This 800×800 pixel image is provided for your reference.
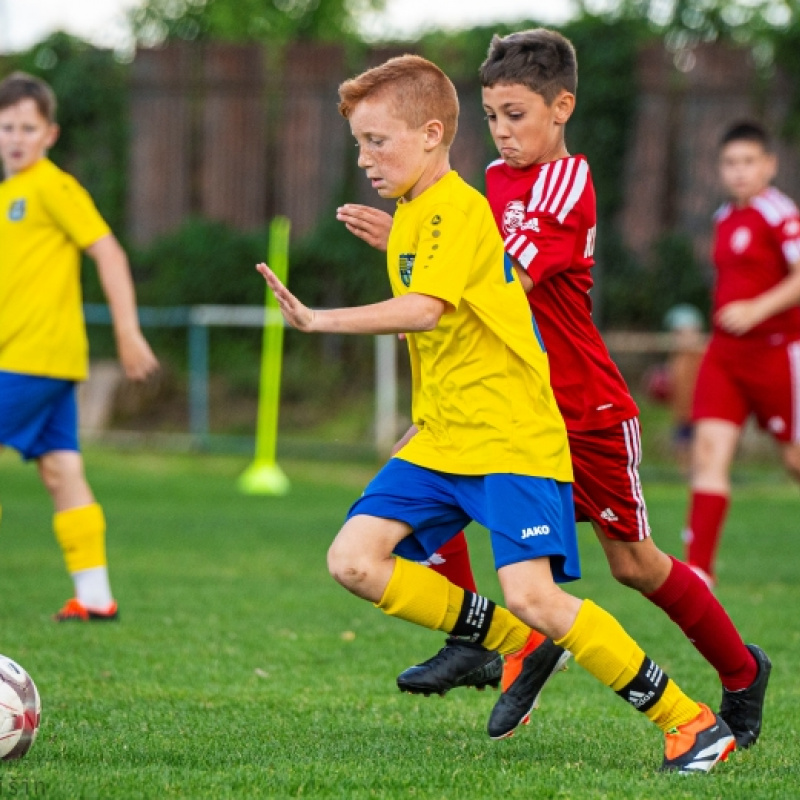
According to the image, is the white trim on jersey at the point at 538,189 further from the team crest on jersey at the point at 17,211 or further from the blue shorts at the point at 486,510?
the team crest on jersey at the point at 17,211

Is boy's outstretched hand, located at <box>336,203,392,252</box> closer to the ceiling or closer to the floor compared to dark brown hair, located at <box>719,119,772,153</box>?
closer to the floor

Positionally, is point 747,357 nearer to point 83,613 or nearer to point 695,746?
point 83,613

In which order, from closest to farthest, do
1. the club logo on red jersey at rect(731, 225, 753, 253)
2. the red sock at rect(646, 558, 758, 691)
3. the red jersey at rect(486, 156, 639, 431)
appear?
the red jersey at rect(486, 156, 639, 431)
the red sock at rect(646, 558, 758, 691)
the club logo on red jersey at rect(731, 225, 753, 253)

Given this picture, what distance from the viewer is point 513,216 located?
4.29m

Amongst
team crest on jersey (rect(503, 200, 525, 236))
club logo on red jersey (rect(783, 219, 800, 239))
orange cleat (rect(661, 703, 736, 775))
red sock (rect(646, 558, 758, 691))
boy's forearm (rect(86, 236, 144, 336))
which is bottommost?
orange cleat (rect(661, 703, 736, 775))

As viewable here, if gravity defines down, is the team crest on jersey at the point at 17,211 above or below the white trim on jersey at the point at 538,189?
below

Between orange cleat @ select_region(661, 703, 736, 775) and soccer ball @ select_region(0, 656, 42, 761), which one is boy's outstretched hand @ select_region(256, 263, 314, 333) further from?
orange cleat @ select_region(661, 703, 736, 775)

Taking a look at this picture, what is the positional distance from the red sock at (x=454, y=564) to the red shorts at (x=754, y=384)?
3.26 m

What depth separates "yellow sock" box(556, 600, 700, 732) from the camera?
A: 12.8 ft

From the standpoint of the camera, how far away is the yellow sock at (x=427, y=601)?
4105 millimetres

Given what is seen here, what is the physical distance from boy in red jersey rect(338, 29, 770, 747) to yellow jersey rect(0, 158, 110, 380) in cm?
256

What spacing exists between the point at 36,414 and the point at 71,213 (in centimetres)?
87

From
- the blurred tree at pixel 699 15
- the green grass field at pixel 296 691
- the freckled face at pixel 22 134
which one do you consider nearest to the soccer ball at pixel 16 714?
the green grass field at pixel 296 691

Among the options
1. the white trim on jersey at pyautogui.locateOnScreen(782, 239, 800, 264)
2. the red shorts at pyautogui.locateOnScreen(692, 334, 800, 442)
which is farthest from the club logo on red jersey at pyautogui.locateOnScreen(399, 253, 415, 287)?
the white trim on jersey at pyautogui.locateOnScreen(782, 239, 800, 264)
